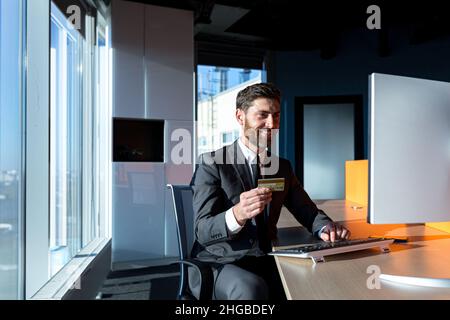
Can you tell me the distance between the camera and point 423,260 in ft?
3.69

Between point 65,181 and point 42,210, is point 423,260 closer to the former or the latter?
point 42,210

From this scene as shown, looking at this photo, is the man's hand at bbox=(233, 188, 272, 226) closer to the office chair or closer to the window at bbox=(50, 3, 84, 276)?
the office chair

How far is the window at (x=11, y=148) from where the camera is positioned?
2.01 meters

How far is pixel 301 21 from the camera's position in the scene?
524 centimetres

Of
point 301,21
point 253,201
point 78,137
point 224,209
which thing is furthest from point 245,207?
point 301,21

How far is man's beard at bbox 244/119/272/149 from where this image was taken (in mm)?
1500

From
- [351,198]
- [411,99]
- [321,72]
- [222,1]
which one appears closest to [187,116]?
[222,1]

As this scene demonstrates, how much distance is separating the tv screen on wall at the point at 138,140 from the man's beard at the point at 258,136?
295 cm

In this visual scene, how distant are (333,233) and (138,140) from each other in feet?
11.3

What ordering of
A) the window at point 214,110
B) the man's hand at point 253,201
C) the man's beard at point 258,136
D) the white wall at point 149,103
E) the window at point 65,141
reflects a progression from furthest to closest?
the window at point 214,110
the white wall at point 149,103
the window at point 65,141
the man's beard at point 258,136
the man's hand at point 253,201

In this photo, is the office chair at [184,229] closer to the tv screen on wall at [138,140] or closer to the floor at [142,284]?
the floor at [142,284]

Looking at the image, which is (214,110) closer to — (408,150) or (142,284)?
(142,284)

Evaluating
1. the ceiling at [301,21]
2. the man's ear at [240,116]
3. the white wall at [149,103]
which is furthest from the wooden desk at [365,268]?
the ceiling at [301,21]

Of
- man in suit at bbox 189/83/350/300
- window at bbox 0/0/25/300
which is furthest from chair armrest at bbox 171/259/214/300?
window at bbox 0/0/25/300
